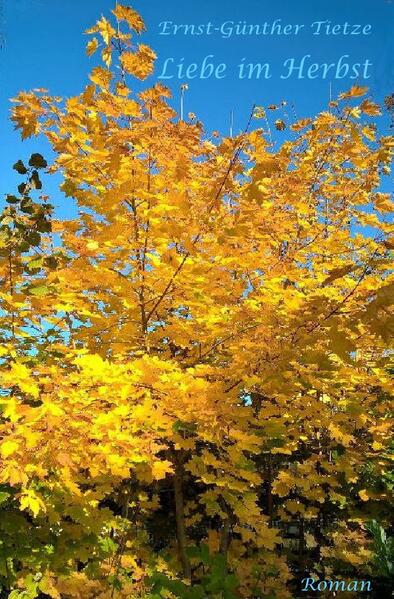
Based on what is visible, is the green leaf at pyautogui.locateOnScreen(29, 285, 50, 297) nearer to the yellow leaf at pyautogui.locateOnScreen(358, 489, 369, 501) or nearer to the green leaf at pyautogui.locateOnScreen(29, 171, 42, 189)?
the green leaf at pyautogui.locateOnScreen(29, 171, 42, 189)

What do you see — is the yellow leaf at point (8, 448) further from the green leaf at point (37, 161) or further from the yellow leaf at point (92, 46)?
the yellow leaf at point (92, 46)

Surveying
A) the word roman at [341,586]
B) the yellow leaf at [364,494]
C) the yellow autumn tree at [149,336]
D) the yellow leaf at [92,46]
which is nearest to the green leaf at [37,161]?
the yellow autumn tree at [149,336]

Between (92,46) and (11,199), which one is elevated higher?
(92,46)

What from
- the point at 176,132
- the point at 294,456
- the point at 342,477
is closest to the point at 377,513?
the point at 342,477

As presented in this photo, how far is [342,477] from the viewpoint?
5.49 metres

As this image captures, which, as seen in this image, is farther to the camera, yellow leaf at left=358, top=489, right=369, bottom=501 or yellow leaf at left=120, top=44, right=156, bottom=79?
yellow leaf at left=358, top=489, right=369, bottom=501

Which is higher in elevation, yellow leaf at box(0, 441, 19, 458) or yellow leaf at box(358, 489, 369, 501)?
yellow leaf at box(358, 489, 369, 501)

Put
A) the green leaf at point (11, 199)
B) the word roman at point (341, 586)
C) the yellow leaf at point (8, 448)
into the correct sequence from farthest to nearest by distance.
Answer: the word roman at point (341, 586) < the green leaf at point (11, 199) < the yellow leaf at point (8, 448)

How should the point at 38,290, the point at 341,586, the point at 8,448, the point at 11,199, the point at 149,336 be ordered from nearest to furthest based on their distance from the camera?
the point at 8,448, the point at 38,290, the point at 11,199, the point at 149,336, the point at 341,586

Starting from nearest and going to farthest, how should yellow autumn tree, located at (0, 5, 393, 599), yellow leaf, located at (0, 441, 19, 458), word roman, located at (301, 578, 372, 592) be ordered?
1. yellow leaf, located at (0, 441, 19, 458)
2. yellow autumn tree, located at (0, 5, 393, 599)
3. word roman, located at (301, 578, 372, 592)

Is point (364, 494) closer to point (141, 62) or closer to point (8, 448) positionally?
point (8, 448)

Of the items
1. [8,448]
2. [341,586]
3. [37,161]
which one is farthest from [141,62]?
[341,586]

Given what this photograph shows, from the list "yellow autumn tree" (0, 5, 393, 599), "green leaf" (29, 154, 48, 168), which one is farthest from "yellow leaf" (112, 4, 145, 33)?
"green leaf" (29, 154, 48, 168)

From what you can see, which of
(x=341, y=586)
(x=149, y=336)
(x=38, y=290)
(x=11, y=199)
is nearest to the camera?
(x=38, y=290)
